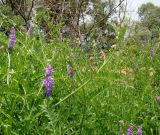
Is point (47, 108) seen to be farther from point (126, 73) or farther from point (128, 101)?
point (126, 73)

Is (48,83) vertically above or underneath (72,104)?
above

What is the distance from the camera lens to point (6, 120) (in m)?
1.75

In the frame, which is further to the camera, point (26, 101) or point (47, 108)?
point (26, 101)

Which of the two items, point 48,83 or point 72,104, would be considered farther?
point 72,104

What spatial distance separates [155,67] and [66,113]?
6.37ft

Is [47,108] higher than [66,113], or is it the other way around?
[47,108]

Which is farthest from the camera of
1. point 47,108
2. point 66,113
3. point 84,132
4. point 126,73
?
point 126,73

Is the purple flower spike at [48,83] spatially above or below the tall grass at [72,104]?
above

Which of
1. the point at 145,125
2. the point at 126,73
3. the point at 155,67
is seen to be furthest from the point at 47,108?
the point at 155,67

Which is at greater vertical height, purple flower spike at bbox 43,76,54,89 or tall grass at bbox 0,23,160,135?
purple flower spike at bbox 43,76,54,89

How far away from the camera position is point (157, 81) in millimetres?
3439

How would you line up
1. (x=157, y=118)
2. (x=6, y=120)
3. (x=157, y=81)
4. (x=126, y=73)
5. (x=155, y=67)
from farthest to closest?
(x=155, y=67) < (x=157, y=81) < (x=126, y=73) < (x=157, y=118) < (x=6, y=120)

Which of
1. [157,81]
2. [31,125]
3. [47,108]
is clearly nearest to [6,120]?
[31,125]

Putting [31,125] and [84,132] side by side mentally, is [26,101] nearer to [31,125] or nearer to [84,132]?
[31,125]
